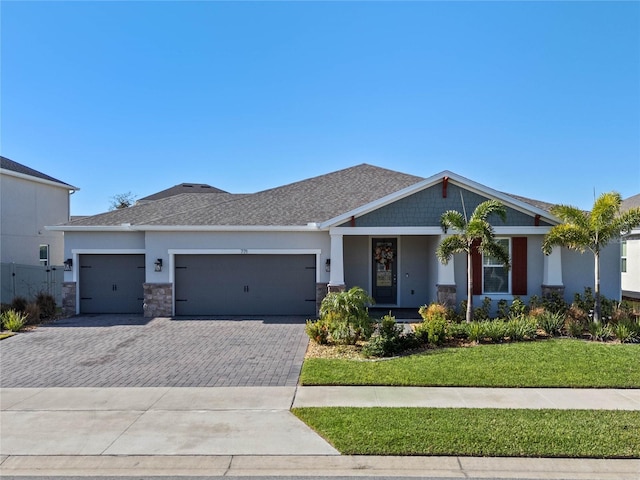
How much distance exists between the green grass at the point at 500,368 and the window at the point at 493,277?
4050mm

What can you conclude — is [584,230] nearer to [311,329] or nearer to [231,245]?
[311,329]

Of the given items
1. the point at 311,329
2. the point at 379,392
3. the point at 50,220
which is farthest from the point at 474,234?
the point at 50,220

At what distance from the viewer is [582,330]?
38.5 feet

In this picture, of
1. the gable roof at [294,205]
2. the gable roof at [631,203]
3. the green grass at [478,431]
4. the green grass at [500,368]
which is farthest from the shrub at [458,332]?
the gable roof at [631,203]

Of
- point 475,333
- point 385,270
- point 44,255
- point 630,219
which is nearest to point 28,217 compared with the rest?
point 44,255

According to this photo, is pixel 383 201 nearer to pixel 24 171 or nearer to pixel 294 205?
pixel 294 205

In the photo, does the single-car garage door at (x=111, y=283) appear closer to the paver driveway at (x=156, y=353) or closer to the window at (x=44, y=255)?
the paver driveway at (x=156, y=353)

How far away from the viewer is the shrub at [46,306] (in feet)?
50.2

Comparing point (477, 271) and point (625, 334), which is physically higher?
point (477, 271)

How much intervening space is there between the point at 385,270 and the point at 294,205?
13.9ft

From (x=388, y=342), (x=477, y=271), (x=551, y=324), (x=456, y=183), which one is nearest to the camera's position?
(x=388, y=342)

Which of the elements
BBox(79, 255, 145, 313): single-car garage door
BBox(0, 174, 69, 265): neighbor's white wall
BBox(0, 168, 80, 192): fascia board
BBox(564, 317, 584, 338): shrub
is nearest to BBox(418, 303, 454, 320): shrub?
BBox(564, 317, 584, 338): shrub

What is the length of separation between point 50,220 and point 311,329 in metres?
17.3

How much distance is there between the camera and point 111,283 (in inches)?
634
